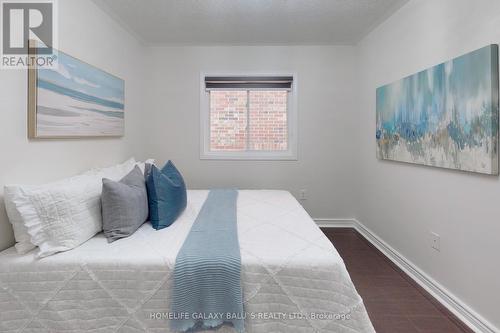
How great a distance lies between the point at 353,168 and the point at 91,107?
3118mm

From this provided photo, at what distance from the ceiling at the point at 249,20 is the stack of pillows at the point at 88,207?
1604 mm

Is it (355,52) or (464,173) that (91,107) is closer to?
(464,173)

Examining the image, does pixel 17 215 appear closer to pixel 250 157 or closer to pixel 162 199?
pixel 162 199

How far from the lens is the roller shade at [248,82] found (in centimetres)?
364

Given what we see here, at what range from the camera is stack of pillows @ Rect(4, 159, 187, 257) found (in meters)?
1.46

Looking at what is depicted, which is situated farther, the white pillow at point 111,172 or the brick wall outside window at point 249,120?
the brick wall outside window at point 249,120

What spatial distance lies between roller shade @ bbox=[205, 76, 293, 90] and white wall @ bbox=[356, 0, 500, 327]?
1.06 meters

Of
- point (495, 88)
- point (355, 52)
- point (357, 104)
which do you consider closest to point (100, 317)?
point (495, 88)

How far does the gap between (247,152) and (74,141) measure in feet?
7.03

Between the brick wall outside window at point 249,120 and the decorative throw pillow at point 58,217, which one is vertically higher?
the brick wall outside window at point 249,120

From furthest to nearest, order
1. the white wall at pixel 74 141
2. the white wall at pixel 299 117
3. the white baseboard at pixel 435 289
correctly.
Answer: the white wall at pixel 299 117
the white baseboard at pixel 435 289
the white wall at pixel 74 141

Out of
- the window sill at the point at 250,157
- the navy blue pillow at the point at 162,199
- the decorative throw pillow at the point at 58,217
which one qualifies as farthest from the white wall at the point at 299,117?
the decorative throw pillow at the point at 58,217

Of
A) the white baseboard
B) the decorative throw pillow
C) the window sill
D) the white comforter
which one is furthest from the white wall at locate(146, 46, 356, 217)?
the white comforter

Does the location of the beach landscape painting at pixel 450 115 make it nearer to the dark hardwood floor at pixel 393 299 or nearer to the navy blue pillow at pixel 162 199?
the dark hardwood floor at pixel 393 299
